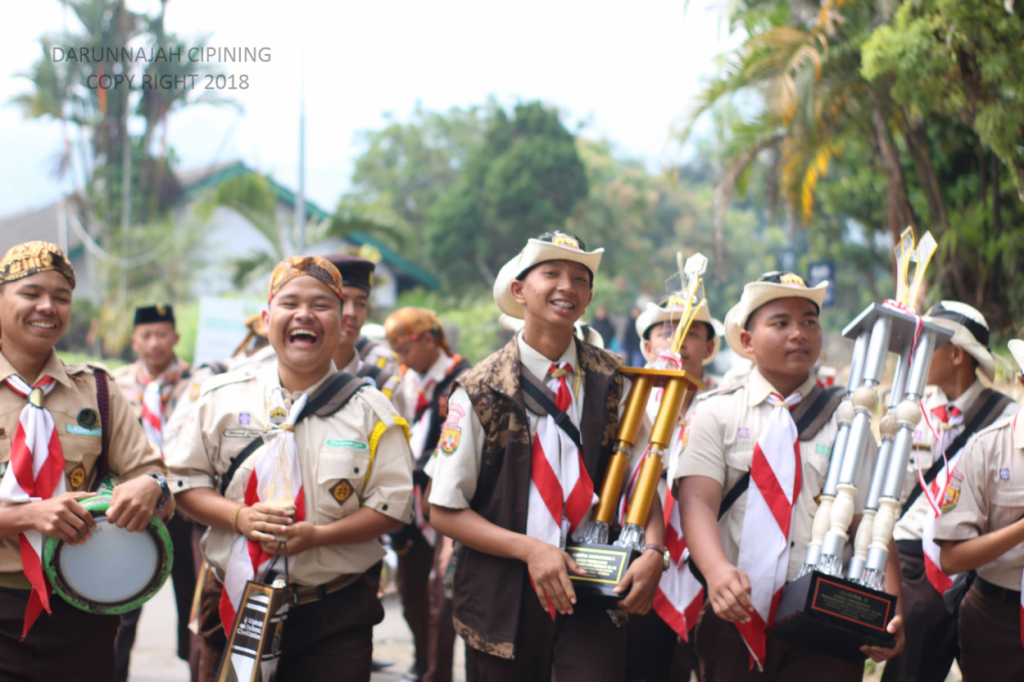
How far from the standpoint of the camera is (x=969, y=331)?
14.9 ft

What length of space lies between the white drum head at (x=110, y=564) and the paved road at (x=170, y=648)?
362 centimetres

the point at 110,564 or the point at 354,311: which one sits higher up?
the point at 354,311

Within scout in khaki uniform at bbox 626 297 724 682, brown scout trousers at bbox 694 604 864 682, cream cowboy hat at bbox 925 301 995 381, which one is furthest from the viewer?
cream cowboy hat at bbox 925 301 995 381

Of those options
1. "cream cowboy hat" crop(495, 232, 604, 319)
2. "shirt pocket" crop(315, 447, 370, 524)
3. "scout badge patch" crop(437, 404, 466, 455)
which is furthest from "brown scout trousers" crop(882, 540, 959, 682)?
"shirt pocket" crop(315, 447, 370, 524)

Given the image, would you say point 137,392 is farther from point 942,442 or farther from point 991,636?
point 991,636

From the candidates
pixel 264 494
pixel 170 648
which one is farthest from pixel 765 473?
pixel 170 648

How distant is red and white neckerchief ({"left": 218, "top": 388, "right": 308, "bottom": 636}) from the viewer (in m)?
3.46

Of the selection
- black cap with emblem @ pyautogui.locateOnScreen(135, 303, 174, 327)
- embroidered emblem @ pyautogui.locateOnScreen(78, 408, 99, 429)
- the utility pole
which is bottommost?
embroidered emblem @ pyautogui.locateOnScreen(78, 408, 99, 429)

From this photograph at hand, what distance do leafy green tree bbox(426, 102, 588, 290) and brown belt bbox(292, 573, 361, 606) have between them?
1180 inches

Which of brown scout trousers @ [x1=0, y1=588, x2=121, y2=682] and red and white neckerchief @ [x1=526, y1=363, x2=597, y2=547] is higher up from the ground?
red and white neckerchief @ [x1=526, y1=363, x2=597, y2=547]

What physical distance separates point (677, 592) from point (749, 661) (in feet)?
2.18

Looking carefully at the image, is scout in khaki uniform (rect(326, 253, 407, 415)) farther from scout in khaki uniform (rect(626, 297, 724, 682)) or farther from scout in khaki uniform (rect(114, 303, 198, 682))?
scout in khaki uniform (rect(114, 303, 198, 682))

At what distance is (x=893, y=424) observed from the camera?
341 centimetres

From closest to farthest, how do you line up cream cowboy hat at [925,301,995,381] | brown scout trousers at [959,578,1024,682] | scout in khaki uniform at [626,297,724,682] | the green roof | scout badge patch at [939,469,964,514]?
scout badge patch at [939,469,964,514], brown scout trousers at [959,578,1024,682], scout in khaki uniform at [626,297,724,682], cream cowboy hat at [925,301,995,381], the green roof
